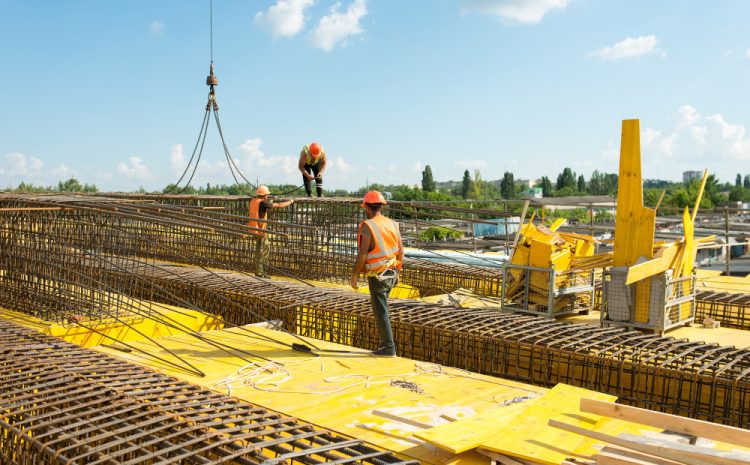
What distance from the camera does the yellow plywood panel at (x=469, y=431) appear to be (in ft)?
13.3

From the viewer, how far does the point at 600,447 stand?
13.5 feet

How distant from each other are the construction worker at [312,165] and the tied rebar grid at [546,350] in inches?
190

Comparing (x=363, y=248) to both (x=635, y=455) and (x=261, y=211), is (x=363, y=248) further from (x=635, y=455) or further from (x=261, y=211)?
(x=261, y=211)

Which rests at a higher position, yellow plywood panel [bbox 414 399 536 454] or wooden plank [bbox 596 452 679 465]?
wooden plank [bbox 596 452 679 465]

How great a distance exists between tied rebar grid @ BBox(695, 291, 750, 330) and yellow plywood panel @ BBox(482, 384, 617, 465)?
19.0 feet

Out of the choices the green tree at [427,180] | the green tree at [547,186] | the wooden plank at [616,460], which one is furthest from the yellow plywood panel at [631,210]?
the green tree at [547,186]

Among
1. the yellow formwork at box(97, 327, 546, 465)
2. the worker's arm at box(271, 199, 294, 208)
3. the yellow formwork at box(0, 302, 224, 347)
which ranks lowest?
the yellow formwork at box(0, 302, 224, 347)

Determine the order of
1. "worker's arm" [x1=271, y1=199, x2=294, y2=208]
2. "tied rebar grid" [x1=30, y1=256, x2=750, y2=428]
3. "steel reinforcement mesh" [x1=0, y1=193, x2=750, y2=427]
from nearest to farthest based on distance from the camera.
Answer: "tied rebar grid" [x1=30, y1=256, x2=750, y2=428] → "steel reinforcement mesh" [x1=0, y1=193, x2=750, y2=427] → "worker's arm" [x1=271, y1=199, x2=294, y2=208]

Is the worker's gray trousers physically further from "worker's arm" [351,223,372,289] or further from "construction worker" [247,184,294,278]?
"construction worker" [247,184,294,278]

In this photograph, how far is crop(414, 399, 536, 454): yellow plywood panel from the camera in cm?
406

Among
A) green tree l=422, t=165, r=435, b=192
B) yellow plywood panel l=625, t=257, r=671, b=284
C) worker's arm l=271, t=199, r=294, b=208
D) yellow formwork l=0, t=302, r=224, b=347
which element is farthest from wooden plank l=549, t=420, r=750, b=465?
green tree l=422, t=165, r=435, b=192

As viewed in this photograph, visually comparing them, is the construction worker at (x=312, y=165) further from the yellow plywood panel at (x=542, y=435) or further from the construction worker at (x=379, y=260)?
the yellow plywood panel at (x=542, y=435)

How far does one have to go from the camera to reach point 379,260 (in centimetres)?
661

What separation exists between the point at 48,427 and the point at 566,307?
23.7 ft
